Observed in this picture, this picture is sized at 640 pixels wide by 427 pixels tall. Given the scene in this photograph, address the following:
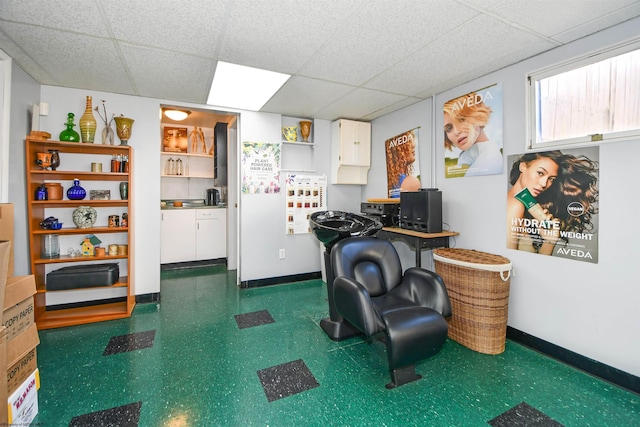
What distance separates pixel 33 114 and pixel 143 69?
3.95ft

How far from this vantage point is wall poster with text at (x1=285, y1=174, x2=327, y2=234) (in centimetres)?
408

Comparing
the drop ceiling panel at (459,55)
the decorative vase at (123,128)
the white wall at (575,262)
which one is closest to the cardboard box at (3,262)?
the decorative vase at (123,128)

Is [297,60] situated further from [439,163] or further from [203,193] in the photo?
[203,193]

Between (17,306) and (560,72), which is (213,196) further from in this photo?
(560,72)

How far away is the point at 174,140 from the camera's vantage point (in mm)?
5133

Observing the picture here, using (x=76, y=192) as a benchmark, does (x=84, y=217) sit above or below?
below

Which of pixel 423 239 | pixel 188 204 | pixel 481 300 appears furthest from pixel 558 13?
pixel 188 204

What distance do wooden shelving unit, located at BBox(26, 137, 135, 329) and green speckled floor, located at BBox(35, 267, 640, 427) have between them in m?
0.28

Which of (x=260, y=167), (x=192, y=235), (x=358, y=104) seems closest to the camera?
(x=358, y=104)

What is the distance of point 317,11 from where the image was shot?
173 cm

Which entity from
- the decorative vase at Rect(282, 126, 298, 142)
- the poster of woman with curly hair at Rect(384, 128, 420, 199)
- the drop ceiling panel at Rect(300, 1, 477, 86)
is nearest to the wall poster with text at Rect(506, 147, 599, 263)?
the poster of woman with curly hair at Rect(384, 128, 420, 199)

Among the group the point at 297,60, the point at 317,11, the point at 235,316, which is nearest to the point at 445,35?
the point at 317,11

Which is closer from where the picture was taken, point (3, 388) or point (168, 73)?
point (3, 388)

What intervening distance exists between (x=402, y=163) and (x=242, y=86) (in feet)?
6.94
